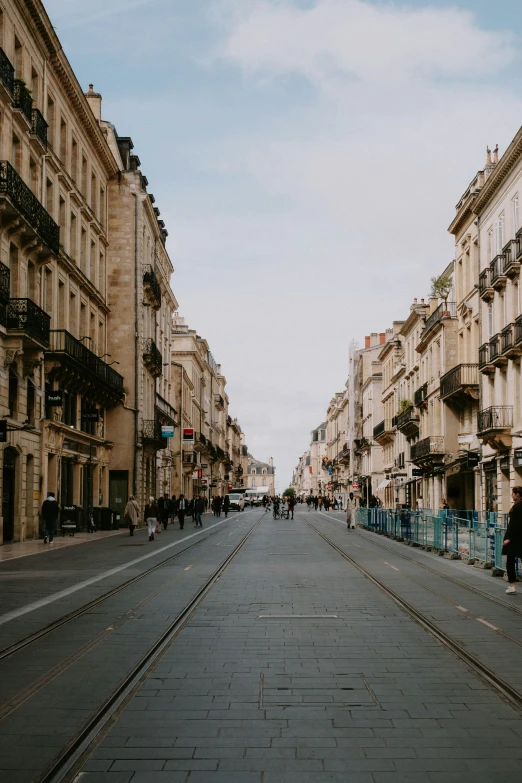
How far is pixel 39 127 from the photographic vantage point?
3222 centimetres

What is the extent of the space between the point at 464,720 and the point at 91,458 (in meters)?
35.9

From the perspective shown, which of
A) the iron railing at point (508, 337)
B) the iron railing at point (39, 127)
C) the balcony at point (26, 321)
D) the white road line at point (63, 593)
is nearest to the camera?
the white road line at point (63, 593)

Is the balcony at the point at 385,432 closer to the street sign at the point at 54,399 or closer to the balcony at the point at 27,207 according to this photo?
the street sign at the point at 54,399

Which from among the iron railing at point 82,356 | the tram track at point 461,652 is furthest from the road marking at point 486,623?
the iron railing at point 82,356

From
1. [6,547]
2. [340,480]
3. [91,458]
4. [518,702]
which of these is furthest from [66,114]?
[340,480]

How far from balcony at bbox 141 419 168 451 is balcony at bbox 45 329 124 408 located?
361 centimetres

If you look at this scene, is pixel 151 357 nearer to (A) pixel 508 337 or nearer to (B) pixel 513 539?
(A) pixel 508 337

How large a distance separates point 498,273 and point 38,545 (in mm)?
21013

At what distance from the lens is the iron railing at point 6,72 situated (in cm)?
2817

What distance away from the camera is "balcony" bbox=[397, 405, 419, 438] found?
2544 inches

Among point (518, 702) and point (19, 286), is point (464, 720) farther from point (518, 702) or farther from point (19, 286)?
point (19, 286)

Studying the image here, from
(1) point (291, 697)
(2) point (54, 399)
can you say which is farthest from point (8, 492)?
(1) point (291, 697)

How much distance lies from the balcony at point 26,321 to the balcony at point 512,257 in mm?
17336

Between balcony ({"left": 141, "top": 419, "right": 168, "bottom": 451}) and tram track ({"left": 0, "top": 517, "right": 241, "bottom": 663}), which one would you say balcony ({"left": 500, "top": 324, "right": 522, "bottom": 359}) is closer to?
balcony ({"left": 141, "top": 419, "right": 168, "bottom": 451})
